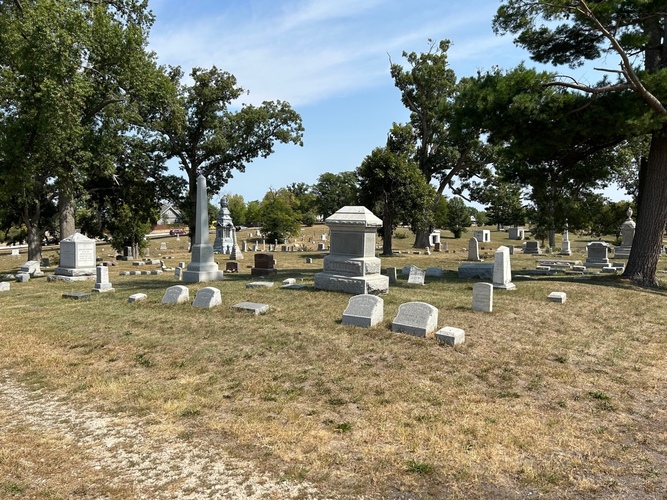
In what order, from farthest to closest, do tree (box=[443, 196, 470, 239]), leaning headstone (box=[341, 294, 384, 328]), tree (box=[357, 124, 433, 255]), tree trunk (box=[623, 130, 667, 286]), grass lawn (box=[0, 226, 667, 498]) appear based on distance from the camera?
tree (box=[443, 196, 470, 239]), tree (box=[357, 124, 433, 255]), tree trunk (box=[623, 130, 667, 286]), leaning headstone (box=[341, 294, 384, 328]), grass lawn (box=[0, 226, 667, 498])

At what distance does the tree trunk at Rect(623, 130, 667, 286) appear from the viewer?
45.2 ft

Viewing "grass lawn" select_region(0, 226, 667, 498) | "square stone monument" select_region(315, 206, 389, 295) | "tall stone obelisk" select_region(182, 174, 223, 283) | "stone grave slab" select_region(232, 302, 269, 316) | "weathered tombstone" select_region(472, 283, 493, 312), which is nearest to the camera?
"grass lawn" select_region(0, 226, 667, 498)

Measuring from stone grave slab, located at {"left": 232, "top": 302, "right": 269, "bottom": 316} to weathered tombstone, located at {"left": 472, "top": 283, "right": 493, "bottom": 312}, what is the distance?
4.80 m

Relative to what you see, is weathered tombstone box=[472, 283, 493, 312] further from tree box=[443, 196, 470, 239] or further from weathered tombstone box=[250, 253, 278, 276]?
tree box=[443, 196, 470, 239]

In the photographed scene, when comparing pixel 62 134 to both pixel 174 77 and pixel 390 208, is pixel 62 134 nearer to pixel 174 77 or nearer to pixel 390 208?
pixel 174 77

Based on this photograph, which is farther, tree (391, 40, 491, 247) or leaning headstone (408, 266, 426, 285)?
tree (391, 40, 491, 247)

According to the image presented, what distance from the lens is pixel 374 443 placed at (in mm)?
4453

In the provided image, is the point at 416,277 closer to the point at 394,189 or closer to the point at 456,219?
the point at 394,189

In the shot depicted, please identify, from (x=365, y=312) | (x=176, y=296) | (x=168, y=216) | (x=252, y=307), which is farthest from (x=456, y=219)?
(x=168, y=216)

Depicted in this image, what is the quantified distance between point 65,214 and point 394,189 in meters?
19.1

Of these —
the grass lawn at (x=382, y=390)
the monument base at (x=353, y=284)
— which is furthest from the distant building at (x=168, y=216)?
the grass lawn at (x=382, y=390)

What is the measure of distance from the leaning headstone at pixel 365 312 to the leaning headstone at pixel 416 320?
469mm

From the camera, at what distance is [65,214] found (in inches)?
858

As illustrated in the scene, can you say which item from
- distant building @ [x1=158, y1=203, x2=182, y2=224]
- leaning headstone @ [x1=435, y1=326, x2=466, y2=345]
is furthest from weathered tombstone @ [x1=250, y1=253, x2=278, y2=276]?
distant building @ [x1=158, y1=203, x2=182, y2=224]
